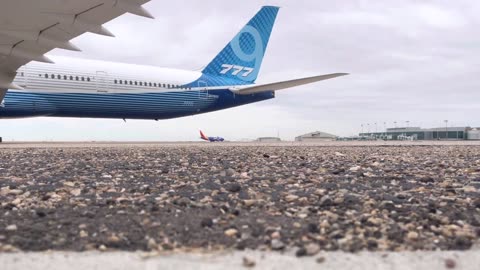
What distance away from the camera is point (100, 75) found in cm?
2500

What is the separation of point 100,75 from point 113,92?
1.21 meters

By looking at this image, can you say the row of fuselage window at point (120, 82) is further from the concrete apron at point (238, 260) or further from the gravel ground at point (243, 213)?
the concrete apron at point (238, 260)

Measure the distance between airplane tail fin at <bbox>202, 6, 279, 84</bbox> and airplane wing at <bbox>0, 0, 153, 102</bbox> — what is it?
948 inches

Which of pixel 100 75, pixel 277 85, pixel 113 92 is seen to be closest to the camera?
pixel 100 75

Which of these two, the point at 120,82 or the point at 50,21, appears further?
the point at 120,82

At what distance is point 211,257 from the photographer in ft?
9.29

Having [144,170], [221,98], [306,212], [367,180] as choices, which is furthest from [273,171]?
[221,98]

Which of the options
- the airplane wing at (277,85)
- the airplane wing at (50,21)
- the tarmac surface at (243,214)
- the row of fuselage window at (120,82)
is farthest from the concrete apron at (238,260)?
the row of fuselage window at (120,82)

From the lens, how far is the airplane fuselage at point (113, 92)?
74.3 feet

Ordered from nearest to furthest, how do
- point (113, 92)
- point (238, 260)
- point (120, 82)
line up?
point (238, 260) → point (113, 92) → point (120, 82)

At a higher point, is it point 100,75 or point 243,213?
point 100,75

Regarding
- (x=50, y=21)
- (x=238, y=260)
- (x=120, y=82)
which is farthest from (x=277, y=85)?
(x=238, y=260)

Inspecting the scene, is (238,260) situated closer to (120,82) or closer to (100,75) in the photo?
(100,75)

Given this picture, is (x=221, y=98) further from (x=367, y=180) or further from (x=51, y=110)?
(x=367, y=180)
